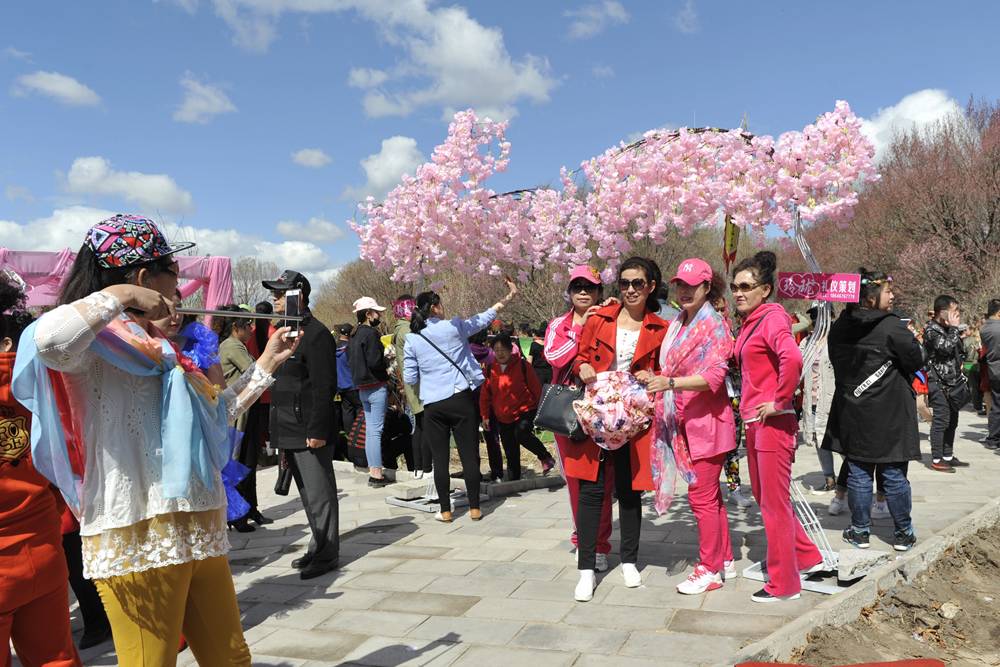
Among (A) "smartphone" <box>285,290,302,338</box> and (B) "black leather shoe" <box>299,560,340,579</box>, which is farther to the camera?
(B) "black leather shoe" <box>299,560,340,579</box>

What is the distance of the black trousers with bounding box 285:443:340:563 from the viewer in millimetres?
5023

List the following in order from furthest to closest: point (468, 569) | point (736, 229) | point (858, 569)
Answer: point (736, 229) → point (468, 569) → point (858, 569)

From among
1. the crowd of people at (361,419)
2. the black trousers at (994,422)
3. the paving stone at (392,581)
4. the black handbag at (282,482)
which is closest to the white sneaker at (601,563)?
the crowd of people at (361,419)

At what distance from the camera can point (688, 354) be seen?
4.22 meters

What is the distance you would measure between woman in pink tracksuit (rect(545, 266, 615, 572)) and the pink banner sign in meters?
1.30

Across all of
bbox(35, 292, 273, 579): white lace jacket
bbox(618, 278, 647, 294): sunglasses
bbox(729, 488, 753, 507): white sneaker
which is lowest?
bbox(729, 488, 753, 507): white sneaker

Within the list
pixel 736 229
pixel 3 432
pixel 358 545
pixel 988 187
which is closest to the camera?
pixel 3 432

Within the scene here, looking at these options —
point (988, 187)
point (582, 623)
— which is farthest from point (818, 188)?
point (988, 187)

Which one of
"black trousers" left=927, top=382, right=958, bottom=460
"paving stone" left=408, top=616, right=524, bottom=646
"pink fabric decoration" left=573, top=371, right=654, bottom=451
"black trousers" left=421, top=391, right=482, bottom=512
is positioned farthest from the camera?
"black trousers" left=927, top=382, right=958, bottom=460

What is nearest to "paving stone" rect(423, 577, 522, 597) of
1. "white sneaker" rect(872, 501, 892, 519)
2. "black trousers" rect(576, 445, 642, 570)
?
"black trousers" rect(576, 445, 642, 570)

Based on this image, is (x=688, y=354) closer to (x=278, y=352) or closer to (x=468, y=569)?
(x=468, y=569)

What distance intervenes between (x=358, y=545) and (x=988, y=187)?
23987 mm

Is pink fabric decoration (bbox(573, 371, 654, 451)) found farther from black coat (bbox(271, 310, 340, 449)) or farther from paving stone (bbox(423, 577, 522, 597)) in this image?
black coat (bbox(271, 310, 340, 449))

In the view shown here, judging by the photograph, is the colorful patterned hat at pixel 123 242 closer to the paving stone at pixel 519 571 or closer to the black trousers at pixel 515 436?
the paving stone at pixel 519 571
